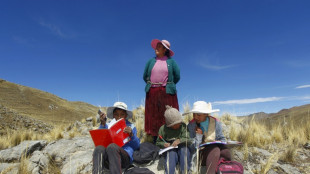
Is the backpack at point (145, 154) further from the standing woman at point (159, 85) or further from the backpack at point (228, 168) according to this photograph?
the backpack at point (228, 168)

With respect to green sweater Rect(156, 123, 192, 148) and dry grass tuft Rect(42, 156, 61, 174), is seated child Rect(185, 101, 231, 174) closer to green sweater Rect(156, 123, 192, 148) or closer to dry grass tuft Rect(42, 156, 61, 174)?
green sweater Rect(156, 123, 192, 148)

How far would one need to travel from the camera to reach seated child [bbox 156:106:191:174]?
10.4 ft

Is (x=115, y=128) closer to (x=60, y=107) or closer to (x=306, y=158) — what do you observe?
(x=306, y=158)

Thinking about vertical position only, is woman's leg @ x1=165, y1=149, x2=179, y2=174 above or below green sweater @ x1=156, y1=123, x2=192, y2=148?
below

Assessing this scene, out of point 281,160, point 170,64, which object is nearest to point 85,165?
point 170,64

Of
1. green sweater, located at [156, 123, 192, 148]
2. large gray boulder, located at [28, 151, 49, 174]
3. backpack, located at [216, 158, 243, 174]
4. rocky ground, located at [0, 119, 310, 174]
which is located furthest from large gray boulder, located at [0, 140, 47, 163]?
backpack, located at [216, 158, 243, 174]

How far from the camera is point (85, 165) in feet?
13.9

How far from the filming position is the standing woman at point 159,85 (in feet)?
14.3

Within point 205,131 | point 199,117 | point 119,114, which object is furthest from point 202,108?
point 119,114

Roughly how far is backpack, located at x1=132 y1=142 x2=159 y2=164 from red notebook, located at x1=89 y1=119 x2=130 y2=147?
557 mm

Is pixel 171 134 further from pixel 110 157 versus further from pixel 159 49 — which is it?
pixel 159 49

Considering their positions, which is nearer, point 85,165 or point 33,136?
point 85,165

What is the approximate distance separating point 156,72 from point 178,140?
1.65 meters

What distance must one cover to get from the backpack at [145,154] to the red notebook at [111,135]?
1.83 ft
